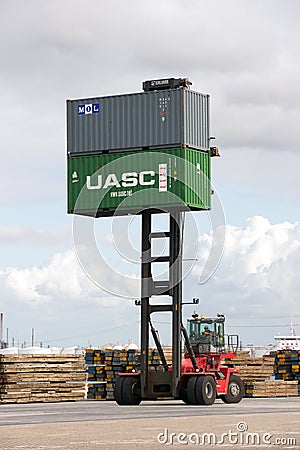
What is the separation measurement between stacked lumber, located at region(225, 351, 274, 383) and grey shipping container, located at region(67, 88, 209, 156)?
36.7 ft

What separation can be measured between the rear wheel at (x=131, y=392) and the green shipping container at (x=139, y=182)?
5744 mm

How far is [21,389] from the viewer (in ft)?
125

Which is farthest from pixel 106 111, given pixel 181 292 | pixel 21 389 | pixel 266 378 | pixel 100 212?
pixel 266 378

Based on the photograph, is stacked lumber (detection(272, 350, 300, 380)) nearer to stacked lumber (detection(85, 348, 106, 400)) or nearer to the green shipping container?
stacked lumber (detection(85, 348, 106, 400))

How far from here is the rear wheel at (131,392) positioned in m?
33.9

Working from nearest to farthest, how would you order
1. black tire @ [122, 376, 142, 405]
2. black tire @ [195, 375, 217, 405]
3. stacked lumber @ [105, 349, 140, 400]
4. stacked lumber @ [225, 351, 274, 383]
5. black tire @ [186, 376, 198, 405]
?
1. black tire @ [195, 375, 217, 405]
2. black tire @ [186, 376, 198, 405]
3. black tire @ [122, 376, 142, 405]
4. stacked lumber @ [105, 349, 140, 400]
5. stacked lumber @ [225, 351, 274, 383]

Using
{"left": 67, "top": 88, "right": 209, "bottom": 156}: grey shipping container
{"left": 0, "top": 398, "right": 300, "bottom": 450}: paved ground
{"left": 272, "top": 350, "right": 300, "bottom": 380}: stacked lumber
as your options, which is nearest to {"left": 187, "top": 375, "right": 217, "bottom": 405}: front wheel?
{"left": 0, "top": 398, "right": 300, "bottom": 450}: paved ground

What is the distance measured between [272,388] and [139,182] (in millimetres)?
12131

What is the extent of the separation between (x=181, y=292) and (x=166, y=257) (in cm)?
128

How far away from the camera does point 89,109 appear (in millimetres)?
35875

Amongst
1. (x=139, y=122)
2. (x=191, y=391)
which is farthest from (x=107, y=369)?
(x=139, y=122)

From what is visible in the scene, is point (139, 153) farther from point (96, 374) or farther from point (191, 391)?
point (96, 374)

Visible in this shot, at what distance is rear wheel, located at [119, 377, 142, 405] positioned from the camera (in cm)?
3388

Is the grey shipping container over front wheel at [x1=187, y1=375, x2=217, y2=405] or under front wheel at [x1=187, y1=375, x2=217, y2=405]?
over
